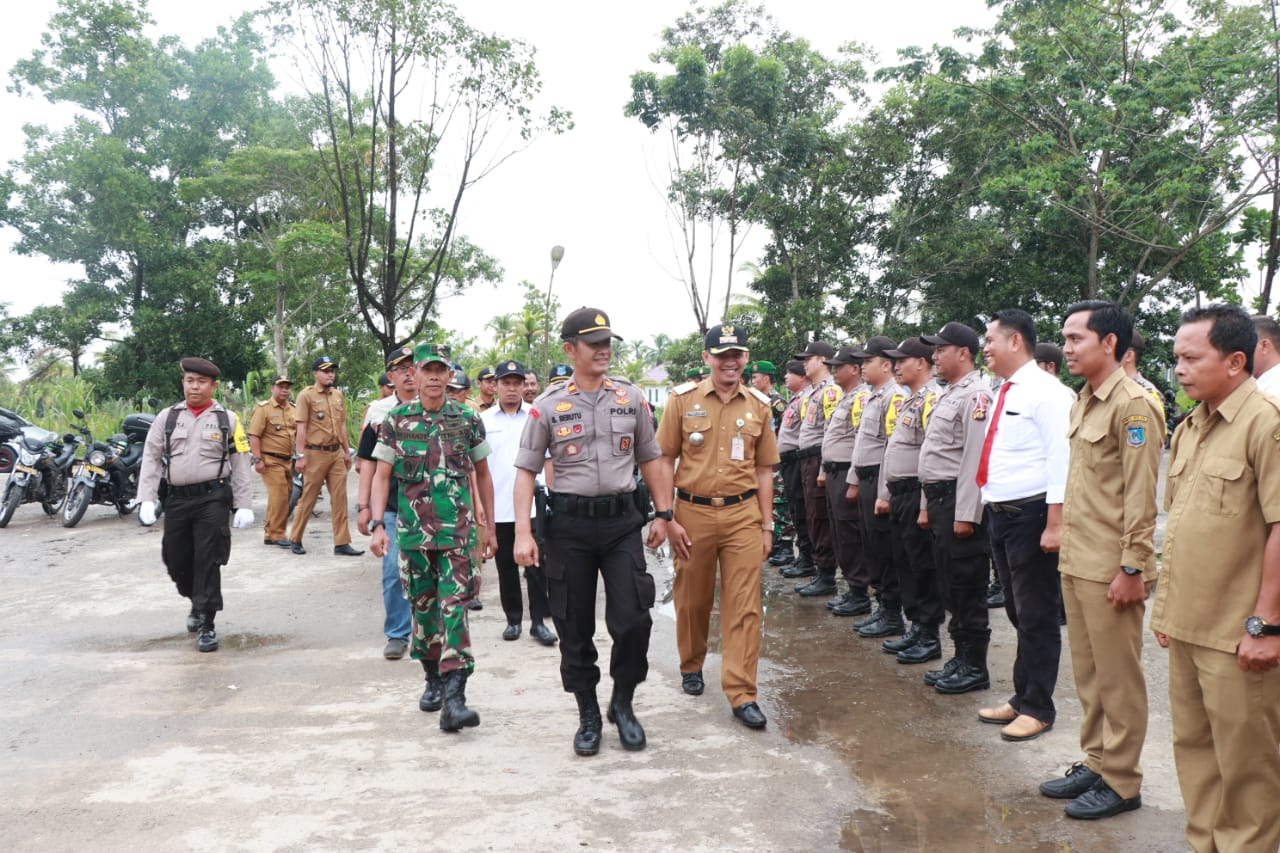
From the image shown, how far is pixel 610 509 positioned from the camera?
426cm

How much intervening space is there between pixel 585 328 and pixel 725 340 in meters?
0.86

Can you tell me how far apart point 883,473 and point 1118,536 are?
2.47 m

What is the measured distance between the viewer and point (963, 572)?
4.93m

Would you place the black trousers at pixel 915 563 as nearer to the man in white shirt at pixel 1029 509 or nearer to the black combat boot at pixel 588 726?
the man in white shirt at pixel 1029 509

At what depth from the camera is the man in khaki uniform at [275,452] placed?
9.83 meters

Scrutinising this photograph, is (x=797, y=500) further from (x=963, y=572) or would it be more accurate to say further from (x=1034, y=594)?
(x=1034, y=594)

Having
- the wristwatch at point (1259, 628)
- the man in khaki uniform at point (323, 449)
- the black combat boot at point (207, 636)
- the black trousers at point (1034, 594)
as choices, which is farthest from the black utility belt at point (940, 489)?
the man in khaki uniform at point (323, 449)

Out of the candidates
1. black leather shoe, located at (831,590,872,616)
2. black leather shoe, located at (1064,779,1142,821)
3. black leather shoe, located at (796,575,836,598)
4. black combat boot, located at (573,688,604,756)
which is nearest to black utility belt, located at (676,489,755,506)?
black combat boot, located at (573,688,604,756)

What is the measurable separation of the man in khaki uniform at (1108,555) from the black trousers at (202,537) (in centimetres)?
529

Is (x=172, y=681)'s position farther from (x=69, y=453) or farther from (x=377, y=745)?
(x=69, y=453)

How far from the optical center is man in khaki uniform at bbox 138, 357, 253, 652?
621 cm

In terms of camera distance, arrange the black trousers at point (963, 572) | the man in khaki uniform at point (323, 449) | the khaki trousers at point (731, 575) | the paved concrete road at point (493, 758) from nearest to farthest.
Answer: the paved concrete road at point (493, 758), the khaki trousers at point (731, 575), the black trousers at point (963, 572), the man in khaki uniform at point (323, 449)

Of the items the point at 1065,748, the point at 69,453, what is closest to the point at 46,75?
the point at 69,453

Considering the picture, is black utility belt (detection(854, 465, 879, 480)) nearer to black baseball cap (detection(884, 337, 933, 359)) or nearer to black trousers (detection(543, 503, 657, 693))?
black baseball cap (detection(884, 337, 933, 359))
